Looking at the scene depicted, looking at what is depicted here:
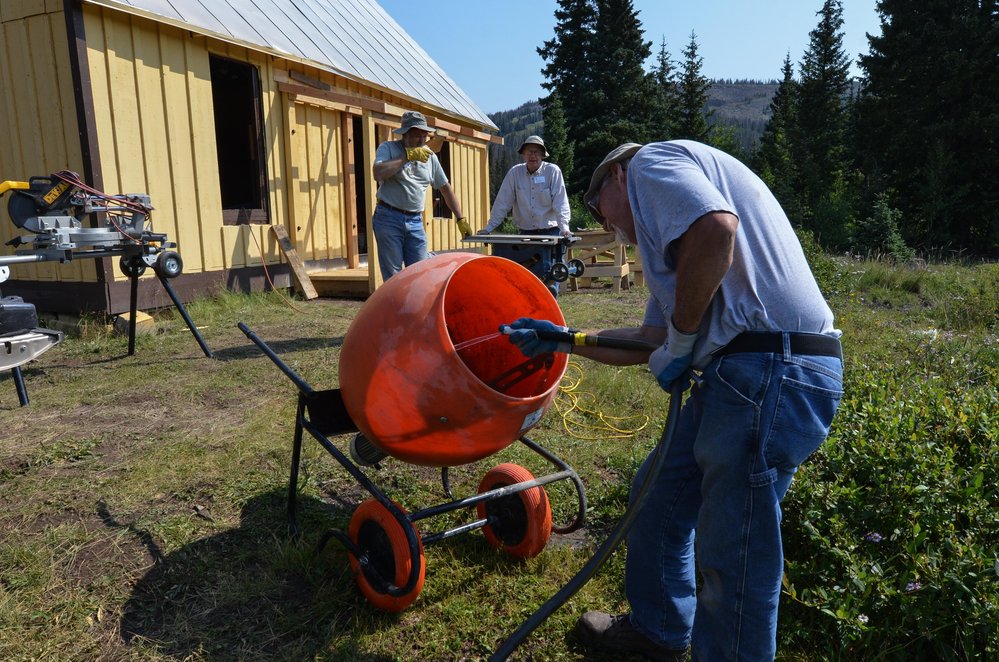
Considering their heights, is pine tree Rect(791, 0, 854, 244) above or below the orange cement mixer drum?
above

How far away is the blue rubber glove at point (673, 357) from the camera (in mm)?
1778

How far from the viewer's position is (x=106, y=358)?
223 inches

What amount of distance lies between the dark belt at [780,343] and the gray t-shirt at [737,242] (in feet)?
0.07

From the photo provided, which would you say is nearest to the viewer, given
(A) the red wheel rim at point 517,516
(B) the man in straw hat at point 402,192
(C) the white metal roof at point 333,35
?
(A) the red wheel rim at point 517,516

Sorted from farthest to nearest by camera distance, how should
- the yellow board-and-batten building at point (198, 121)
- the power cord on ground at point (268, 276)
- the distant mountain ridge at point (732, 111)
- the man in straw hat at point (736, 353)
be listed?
the distant mountain ridge at point (732, 111) < the power cord on ground at point (268, 276) < the yellow board-and-batten building at point (198, 121) < the man in straw hat at point (736, 353)

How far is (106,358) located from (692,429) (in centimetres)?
540

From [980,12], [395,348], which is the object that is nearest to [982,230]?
[980,12]

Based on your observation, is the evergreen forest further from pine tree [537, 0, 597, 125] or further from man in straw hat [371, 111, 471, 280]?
man in straw hat [371, 111, 471, 280]

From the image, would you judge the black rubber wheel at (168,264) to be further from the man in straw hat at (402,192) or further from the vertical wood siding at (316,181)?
the vertical wood siding at (316,181)

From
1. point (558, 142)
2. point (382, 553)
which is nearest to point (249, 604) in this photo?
point (382, 553)

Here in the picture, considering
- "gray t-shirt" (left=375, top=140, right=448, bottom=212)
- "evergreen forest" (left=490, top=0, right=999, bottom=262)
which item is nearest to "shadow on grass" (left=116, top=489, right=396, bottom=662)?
"gray t-shirt" (left=375, top=140, right=448, bottom=212)

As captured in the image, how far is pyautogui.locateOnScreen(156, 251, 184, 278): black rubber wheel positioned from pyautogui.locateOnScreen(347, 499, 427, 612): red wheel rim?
3.74 metres

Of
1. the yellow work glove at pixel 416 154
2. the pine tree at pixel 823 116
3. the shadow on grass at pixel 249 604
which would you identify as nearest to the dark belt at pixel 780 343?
the shadow on grass at pixel 249 604

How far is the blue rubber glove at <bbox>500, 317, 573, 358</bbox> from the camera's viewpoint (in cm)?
205
